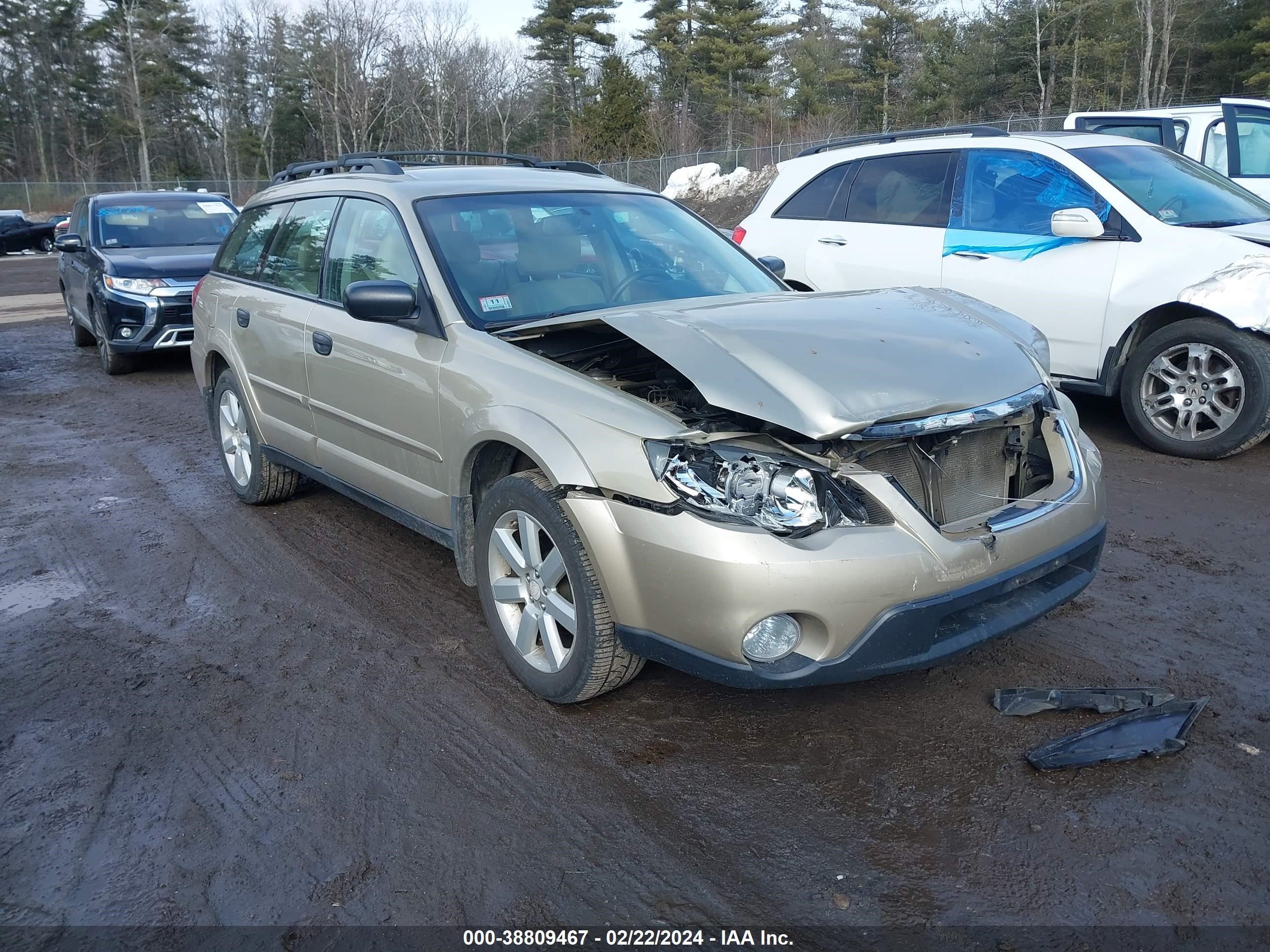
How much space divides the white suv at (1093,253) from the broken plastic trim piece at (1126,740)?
3.36m

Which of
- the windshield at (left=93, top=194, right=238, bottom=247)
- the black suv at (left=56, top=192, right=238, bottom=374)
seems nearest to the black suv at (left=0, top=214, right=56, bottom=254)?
the black suv at (left=56, top=192, right=238, bottom=374)

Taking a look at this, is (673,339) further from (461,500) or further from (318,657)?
(318,657)

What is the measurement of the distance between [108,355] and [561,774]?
9.09m

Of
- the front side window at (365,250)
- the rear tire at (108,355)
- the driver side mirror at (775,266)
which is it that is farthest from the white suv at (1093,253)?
the rear tire at (108,355)

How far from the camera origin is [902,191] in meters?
7.37

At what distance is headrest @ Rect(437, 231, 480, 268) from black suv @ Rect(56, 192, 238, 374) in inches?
219

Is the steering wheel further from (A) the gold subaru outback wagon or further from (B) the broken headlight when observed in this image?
(B) the broken headlight

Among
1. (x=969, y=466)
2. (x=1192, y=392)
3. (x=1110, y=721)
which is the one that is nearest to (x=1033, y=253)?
(x=1192, y=392)

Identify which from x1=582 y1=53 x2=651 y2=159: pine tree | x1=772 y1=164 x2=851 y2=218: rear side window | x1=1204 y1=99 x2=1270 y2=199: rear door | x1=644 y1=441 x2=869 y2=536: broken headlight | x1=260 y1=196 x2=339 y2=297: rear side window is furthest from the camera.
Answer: x1=582 y1=53 x2=651 y2=159: pine tree

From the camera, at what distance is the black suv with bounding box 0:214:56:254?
29094 millimetres

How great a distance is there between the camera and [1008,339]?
364cm

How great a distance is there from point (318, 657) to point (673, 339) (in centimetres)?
191

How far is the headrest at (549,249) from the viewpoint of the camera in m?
4.16

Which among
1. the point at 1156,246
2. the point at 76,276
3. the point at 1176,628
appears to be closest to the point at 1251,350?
the point at 1156,246
